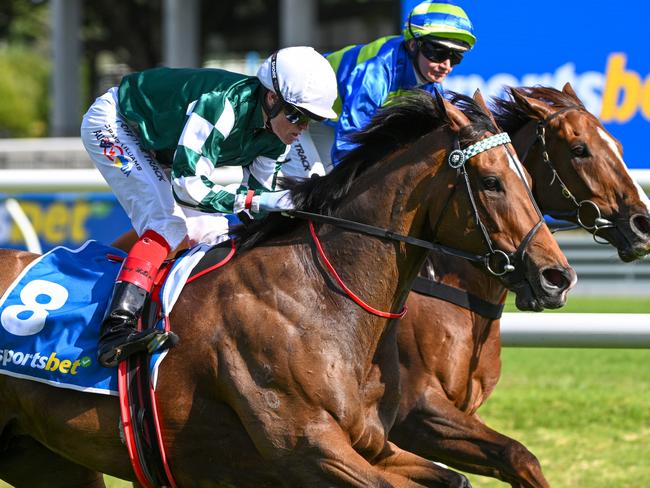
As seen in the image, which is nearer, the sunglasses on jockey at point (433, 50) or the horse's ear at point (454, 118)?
the horse's ear at point (454, 118)

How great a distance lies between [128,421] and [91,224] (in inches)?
238

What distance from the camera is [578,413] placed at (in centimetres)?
621

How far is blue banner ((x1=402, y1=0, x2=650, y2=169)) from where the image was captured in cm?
1036

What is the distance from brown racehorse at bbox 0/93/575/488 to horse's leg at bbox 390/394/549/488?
499mm

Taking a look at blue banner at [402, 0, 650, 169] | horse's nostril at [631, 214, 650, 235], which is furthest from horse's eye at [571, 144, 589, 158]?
blue banner at [402, 0, 650, 169]

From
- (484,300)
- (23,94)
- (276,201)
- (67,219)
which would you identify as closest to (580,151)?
(484,300)

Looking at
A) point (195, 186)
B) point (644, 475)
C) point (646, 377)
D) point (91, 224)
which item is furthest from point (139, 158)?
point (91, 224)

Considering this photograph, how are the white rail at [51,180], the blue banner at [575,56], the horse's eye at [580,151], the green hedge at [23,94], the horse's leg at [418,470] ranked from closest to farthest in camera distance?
the horse's leg at [418,470] < the horse's eye at [580,151] < the white rail at [51,180] < the blue banner at [575,56] < the green hedge at [23,94]

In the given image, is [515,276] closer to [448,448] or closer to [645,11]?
[448,448]

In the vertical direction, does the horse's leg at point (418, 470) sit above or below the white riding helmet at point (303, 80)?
below

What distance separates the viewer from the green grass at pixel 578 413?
16.8 ft

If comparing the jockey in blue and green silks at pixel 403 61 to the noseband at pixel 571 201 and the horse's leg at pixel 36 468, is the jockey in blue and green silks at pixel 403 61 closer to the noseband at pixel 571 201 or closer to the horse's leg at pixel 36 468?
the noseband at pixel 571 201

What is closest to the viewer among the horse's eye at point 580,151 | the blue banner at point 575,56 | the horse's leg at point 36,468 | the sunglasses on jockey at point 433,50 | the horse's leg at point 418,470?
the horse's leg at point 418,470

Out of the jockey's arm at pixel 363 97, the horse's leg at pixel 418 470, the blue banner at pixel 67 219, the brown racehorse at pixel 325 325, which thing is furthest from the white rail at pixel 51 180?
the blue banner at pixel 67 219
